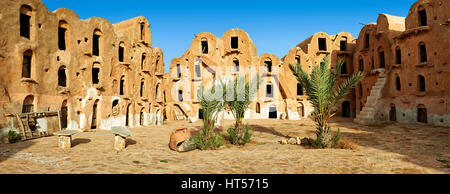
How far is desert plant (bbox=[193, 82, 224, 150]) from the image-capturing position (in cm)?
1208

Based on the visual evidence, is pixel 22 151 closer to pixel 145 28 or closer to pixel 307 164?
pixel 307 164

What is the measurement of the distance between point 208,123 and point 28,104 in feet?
41.4

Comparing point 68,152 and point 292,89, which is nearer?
point 68,152

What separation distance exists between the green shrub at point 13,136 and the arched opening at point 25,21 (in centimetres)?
673

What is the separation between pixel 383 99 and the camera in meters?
25.6

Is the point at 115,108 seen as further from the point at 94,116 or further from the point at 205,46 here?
the point at 205,46

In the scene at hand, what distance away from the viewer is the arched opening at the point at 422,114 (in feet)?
72.0

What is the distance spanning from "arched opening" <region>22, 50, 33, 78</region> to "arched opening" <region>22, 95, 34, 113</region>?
61.1 inches

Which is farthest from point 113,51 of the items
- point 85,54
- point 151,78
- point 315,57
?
point 315,57

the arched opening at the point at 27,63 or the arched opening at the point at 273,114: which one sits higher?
the arched opening at the point at 27,63

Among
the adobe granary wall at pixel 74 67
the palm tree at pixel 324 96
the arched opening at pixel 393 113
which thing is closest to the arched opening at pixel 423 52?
the arched opening at pixel 393 113

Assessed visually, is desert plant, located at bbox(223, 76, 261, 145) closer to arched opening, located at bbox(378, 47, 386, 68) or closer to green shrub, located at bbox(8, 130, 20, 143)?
green shrub, located at bbox(8, 130, 20, 143)

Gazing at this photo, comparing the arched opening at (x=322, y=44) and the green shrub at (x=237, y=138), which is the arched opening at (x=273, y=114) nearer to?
the arched opening at (x=322, y=44)
